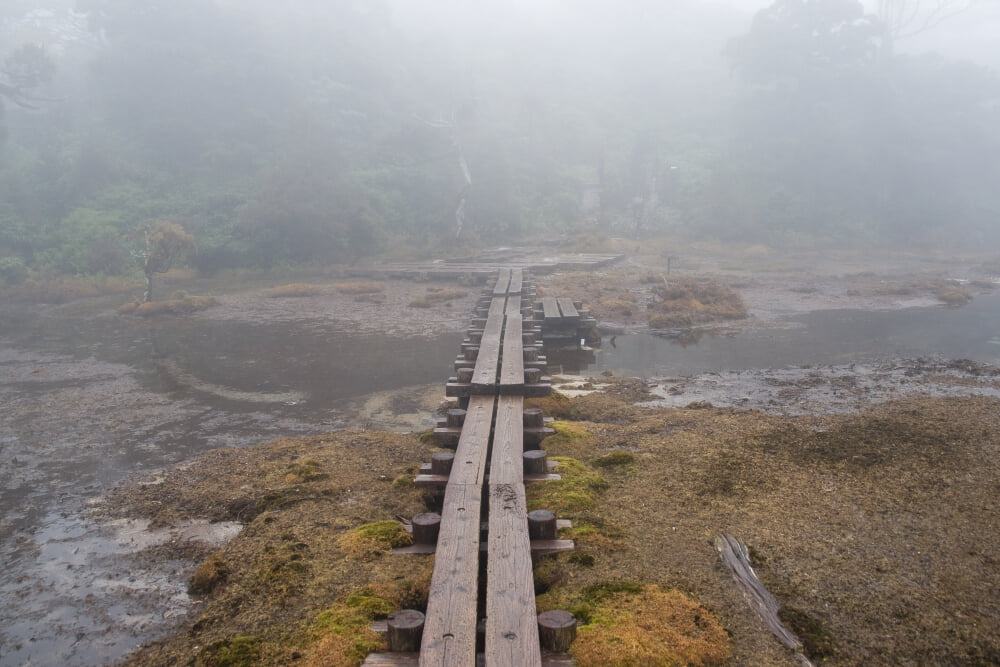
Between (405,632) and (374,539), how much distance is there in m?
1.50

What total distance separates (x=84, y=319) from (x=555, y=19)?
68.2 m

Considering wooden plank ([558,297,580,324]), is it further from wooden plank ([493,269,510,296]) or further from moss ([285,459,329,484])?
moss ([285,459,329,484])

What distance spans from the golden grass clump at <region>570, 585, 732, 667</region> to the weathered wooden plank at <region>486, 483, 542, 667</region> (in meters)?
0.25

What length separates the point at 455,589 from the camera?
3.09 metres

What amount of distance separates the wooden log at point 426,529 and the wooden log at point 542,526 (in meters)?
0.57

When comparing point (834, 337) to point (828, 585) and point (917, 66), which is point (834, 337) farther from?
point (917, 66)

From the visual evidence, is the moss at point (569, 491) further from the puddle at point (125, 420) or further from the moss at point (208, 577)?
the puddle at point (125, 420)

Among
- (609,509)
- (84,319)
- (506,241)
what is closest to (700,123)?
(506,241)

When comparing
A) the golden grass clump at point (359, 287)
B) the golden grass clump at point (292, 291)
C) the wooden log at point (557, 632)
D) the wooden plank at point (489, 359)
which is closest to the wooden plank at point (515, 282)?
the wooden plank at point (489, 359)

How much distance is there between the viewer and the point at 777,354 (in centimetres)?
1177

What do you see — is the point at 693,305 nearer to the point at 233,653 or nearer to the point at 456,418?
the point at 456,418

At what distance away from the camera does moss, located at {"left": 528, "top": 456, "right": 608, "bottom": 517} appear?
15.1ft

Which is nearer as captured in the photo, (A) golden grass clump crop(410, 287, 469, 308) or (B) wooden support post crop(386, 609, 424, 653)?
(B) wooden support post crop(386, 609, 424, 653)

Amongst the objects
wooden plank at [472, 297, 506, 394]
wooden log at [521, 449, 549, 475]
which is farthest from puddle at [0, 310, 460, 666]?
wooden log at [521, 449, 549, 475]
